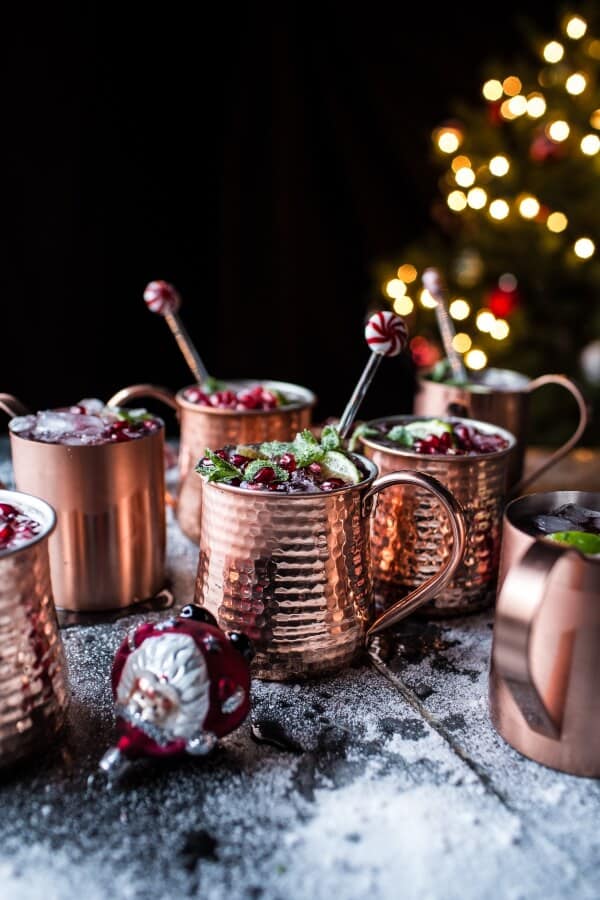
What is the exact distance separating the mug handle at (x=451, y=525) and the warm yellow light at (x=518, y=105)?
2.16 metres

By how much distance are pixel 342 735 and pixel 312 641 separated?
134 mm

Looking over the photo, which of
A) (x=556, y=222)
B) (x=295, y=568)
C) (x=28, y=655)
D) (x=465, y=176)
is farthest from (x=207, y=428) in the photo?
(x=556, y=222)

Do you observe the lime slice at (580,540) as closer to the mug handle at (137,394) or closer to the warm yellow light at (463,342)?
the mug handle at (137,394)

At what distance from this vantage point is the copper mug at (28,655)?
0.92 meters

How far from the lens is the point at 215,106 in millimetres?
3273

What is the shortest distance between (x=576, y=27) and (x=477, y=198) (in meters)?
0.59

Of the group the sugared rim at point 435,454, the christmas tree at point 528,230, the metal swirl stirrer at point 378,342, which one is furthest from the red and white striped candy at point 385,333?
the christmas tree at point 528,230

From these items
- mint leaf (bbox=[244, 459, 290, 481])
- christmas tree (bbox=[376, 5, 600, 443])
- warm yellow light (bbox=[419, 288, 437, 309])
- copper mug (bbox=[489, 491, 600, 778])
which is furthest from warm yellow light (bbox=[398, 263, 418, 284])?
copper mug (bbox=[489, 491, 600, 778])

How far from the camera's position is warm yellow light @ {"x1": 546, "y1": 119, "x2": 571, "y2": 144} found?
8.97 ft

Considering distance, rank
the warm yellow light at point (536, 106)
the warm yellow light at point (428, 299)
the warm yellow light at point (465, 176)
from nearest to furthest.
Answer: the warm yellow light at point (428, 299), the warm yellow light at point (536, 106), the warm yellow light at point (465, 176)

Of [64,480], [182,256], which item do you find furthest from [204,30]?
[64,480]

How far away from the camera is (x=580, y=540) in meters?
0.96

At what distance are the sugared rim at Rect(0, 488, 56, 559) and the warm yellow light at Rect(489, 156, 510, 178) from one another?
2.28 metres

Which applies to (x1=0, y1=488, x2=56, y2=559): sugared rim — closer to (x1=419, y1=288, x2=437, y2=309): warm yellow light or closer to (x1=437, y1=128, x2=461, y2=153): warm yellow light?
(x1=419, y1=288, x2=437, y2=309): warm yellow light
